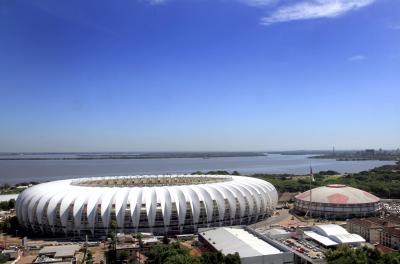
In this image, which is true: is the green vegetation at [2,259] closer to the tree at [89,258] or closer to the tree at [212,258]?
the tree at [89,258]

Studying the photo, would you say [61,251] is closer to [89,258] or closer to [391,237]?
[89,258]

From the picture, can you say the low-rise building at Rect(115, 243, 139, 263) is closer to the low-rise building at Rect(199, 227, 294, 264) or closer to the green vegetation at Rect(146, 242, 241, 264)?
the green vegetation at Rect(146, 242, 241, 264)

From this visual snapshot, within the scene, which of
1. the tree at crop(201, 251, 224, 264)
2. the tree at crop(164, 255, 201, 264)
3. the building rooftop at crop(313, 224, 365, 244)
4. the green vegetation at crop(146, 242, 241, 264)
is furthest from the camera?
the building rooftop at crop(313, 224, 365, 244)

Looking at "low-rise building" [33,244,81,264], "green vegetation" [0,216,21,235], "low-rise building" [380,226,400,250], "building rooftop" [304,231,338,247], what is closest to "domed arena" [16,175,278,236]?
"green vegetation" [0,216,21,235]

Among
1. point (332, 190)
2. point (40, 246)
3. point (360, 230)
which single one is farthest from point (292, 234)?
point (40, 246)

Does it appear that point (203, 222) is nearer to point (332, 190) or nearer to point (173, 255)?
point (173, 255)

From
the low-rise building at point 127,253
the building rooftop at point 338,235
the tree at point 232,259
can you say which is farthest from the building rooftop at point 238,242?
the building rooftop at point 338,235
